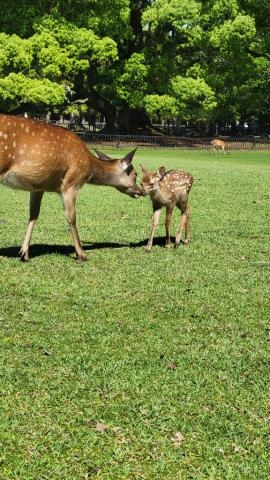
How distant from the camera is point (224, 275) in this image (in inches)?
298

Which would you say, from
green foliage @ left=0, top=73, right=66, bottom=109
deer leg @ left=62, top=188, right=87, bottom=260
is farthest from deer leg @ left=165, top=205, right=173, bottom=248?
green foliage @ left=0, top=73, right=66, bottom=109

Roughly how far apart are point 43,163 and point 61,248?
160 centimetres

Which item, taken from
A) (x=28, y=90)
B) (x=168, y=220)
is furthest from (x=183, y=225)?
(x=28, y=90)

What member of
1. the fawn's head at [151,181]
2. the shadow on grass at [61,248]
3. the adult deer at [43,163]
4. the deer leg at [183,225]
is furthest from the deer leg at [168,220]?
the adult deer at [43,163]

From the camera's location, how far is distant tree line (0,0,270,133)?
34094mm

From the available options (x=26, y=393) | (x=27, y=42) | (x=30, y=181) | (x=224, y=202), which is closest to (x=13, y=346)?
(x=26, y=393)

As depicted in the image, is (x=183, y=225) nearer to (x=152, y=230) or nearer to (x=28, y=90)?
(x=152, y=230)

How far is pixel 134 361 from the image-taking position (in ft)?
16.1

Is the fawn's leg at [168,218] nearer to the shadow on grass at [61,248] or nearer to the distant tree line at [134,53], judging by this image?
the shadow on grass at [61,248]

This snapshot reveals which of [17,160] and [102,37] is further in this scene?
[102,37]

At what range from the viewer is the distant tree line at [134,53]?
34.1 meters

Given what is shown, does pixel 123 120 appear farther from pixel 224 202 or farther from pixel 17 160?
pixel 17 160

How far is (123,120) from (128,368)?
40715 mm

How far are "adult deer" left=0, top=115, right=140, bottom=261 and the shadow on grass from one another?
0.33 metres
